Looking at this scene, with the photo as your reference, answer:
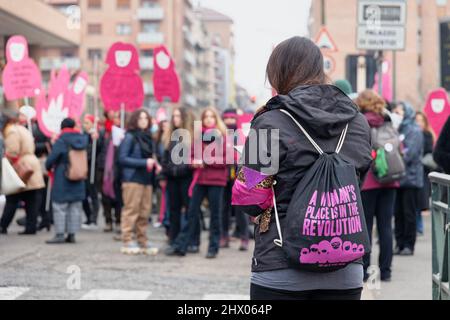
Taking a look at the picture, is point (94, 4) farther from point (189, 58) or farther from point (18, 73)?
point (18, 73)

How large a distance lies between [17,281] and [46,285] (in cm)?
27

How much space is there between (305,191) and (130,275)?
5602 millimetres

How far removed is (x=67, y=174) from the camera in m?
11.3

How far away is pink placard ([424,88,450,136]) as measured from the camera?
1608 centimetres

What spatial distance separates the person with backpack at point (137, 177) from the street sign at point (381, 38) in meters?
3.19

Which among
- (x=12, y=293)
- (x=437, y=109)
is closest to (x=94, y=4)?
(x=437, y=109)

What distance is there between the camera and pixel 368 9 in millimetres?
11578

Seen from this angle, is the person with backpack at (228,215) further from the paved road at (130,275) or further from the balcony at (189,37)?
the balcony at (189,37)

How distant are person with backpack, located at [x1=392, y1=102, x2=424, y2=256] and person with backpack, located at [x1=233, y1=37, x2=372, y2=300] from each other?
691 centimetres

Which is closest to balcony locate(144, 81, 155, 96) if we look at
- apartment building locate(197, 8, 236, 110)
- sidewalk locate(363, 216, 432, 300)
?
apartment building locate(197, 8, 236, 110)

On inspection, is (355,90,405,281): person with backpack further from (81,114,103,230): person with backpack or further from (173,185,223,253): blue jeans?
(81,114,103,230): person with backpack

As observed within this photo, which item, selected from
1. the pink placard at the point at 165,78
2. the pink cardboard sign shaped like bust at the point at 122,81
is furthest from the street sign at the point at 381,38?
the pink placard at the point at 165,78

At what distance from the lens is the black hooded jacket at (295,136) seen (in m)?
3.15

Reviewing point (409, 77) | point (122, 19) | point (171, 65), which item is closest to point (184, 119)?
point (171, 65)
